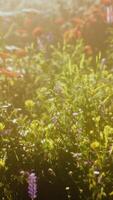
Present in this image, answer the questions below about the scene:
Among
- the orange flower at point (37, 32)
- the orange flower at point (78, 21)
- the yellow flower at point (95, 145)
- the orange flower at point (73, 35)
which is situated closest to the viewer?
the yellow flower at point (95, 145)

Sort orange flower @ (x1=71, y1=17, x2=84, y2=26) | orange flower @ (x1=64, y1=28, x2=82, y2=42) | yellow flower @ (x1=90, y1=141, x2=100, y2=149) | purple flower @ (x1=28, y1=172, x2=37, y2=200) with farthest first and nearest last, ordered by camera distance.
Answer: orange flower @ (x1=71, y1=17, x2=84, y2=26)
orange flower @ (x1=64, y1=28, x2=82, y2=42)
yellow flower @ (x1=90, y1=141, x2=100, y2=149)
purple flower @ (x1=28, y1=172, x2=37, y2=200)

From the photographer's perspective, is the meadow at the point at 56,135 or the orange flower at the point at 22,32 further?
the orange flower at the point at 22,32

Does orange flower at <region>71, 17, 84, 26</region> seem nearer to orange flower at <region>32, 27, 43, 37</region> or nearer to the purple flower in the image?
orange flower at <region>32, 27, 43, 37</region>

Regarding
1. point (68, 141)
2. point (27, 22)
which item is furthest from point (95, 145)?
point (27, 22)

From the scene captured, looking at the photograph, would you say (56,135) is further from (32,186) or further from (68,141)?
(32,186)

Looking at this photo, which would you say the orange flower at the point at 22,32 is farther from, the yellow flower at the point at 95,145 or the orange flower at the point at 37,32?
the yellow flower at the point at 95,145

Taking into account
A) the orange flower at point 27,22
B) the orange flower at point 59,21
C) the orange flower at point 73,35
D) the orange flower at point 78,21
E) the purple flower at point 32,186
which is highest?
the orange flower at point 27,22

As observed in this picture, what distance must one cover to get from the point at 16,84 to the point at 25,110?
2.13 ft

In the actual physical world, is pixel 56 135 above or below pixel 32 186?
above

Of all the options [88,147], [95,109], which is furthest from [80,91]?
[88,147]

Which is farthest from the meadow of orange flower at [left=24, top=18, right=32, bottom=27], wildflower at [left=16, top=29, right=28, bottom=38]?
orange flower at [left=24, top=18, right=32, bottom=27]

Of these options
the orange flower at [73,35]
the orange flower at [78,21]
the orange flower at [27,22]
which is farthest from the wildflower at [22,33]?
the orange flower at [73,35]

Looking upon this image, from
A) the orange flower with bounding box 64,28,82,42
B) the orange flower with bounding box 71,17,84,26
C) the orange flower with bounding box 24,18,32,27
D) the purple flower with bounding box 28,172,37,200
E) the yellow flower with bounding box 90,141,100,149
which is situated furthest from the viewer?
the orange flower with bounding box 24,18,32,27

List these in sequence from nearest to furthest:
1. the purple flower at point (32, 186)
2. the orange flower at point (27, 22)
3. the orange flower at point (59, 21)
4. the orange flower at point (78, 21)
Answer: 1. the purple flower at point (32, 186)
2. the orange flower at point (78, 21)
3. the orange flower at point (59, 21)
4. the orange flower at point (27, 22)
